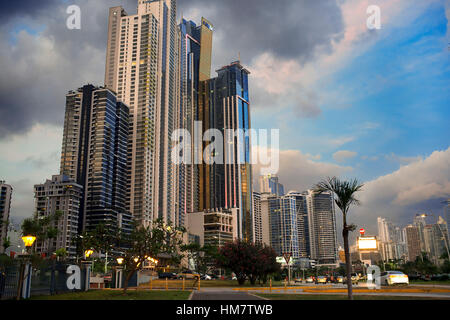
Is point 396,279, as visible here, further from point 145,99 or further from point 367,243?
point 145,99

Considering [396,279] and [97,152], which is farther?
[97,152]

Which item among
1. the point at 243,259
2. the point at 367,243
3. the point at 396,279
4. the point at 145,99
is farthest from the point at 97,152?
the point at 367,243

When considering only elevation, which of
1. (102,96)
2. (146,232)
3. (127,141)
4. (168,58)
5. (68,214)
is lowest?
(146,232)

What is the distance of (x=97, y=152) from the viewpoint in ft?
545

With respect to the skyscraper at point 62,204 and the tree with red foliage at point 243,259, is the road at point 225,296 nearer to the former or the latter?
the tree with red foliage at point 243,259

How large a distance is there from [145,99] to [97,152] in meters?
33.9

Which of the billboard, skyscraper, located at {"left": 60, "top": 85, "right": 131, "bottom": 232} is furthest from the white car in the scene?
skyscraper, located at {"left": 60, "top": 85, "right": 131, "bottom": 232}

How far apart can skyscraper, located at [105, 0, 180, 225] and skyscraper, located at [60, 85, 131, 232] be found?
5.61 m

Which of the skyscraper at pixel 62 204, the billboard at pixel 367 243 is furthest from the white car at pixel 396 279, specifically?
the skyscraper at pixel 62 204

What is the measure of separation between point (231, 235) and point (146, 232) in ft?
567

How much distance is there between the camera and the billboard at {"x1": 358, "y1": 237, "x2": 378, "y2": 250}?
25.7 metres
